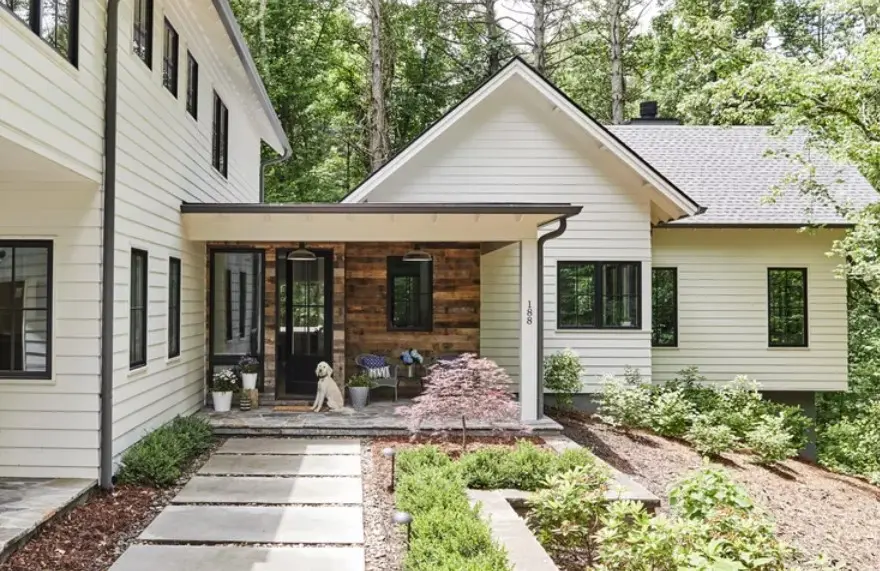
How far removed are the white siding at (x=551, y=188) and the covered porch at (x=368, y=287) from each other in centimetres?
60

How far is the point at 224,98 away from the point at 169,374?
5601 millimetres

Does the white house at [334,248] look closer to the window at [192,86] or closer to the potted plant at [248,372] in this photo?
the window at [192,86]

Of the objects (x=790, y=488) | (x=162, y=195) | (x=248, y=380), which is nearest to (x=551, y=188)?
(x=790, y=488)

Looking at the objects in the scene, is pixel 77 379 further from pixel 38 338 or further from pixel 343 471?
pixel 343 471

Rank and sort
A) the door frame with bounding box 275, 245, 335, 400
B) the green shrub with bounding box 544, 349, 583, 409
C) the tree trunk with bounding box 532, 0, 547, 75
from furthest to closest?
the tree trunk with bounding box 532, 0, 547, 75
the green shrub with bounding box 544, 349, 583, 409
the door frame with bounding box 275, 245, 335, 400

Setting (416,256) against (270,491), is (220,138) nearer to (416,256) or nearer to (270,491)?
(416,256)

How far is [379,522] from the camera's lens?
5414 millimetres

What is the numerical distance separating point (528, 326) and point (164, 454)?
4681mm

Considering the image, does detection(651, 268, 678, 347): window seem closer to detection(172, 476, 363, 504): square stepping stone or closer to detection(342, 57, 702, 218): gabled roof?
detection(342, 57, 702, 218): gabled roof

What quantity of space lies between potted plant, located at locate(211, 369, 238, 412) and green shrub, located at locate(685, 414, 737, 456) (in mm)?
6598

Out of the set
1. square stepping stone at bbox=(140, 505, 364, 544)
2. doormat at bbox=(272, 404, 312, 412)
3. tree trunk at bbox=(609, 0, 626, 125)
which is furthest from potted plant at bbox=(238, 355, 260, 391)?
tree trunk at bbox=(609, 0, 626, 125)

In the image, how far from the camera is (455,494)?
201 inches

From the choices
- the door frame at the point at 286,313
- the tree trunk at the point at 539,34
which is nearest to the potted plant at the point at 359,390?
the door frame at the point at 286,313

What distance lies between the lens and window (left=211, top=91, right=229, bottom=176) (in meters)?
10.9
